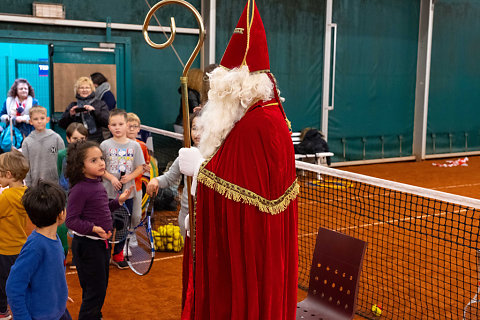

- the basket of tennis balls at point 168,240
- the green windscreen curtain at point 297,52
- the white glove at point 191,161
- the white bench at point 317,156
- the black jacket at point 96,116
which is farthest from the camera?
the green windscreen curtain at point 297,52

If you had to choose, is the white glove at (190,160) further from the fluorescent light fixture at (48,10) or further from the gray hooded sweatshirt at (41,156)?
the fluorescent light fixture at (48,10)

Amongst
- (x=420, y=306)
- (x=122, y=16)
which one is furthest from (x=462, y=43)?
(x=420, y=306)

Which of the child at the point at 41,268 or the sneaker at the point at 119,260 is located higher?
the child at the point at 41,268

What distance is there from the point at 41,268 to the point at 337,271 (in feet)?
6.75

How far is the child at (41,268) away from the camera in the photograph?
10.9 feet

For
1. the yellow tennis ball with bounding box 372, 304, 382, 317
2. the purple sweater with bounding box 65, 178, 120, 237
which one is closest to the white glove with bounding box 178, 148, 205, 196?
the purple sweater with bounding box 65, 178, 120, 237

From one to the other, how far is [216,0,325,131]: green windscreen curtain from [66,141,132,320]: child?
27.7 ft

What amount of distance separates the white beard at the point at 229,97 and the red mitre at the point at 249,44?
53mm

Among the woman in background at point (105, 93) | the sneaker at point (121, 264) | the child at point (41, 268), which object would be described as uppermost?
the woman in background at point (105, 93)

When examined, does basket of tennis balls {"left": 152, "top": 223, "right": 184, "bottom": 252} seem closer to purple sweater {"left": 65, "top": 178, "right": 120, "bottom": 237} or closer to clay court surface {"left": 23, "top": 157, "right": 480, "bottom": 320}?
clay court surface {"left": 23, "top": 157, "right": 480, "bottom": 320}

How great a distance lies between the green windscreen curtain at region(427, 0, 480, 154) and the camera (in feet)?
50.4

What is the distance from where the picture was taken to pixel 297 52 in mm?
13062

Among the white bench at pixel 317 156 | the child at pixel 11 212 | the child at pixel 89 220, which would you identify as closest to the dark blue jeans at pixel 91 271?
the child at pixel 89 220

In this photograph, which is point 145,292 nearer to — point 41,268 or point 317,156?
point 41,268
